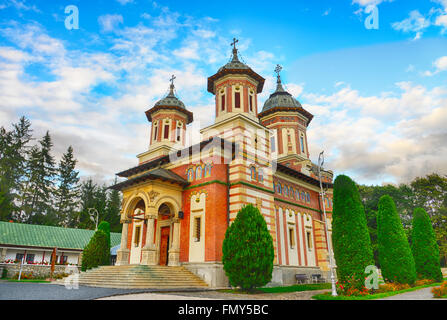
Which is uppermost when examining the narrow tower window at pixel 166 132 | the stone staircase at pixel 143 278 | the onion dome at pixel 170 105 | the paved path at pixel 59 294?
the onion dome at pixel 170 105

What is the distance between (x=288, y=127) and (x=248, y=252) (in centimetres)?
1869

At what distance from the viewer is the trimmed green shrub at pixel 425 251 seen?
19.4 metres

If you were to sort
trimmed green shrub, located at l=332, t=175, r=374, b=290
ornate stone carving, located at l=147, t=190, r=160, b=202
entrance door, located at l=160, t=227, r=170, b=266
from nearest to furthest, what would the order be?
1. trimmed green shrub, located at l=332, t=175, r=374, b=290
2. ornate stone carving, located at l=147, t=190, r=160, b=202
3. entrance door, located at l=160, t=227, r=170, b=266

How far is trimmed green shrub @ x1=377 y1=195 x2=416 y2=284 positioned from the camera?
16.0m

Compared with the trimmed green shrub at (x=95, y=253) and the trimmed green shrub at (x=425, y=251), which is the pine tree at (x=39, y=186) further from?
the trimmed green shrub at (x=425, y=251)

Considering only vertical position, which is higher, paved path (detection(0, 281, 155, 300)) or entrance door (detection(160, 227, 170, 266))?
entrance door (detection(160, 227, 170, 266))

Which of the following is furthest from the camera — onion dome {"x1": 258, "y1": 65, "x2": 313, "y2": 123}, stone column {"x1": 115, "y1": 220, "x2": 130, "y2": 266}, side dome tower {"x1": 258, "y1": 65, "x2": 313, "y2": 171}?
onion dome {"x1": 258, "y1": 65, "x2": 313, "y2": 123}

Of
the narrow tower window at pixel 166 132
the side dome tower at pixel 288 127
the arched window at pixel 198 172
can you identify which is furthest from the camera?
the side dome tower at pixel 288 127

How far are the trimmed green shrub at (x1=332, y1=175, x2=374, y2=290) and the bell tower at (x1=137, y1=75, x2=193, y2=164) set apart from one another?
15137 mm

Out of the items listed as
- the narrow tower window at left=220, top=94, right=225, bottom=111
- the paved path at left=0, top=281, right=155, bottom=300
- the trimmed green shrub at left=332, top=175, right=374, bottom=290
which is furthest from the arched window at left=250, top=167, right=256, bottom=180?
the paved path at left=0, top=281, right=155, bottom=300

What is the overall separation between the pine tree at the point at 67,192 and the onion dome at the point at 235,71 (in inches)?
1450

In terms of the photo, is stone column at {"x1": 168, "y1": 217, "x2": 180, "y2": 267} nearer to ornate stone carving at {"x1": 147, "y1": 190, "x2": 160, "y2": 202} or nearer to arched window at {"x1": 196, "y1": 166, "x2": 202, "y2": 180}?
ornate stone carving at {"x1": 147, "y1": 190, "x2": 160, "y2": 202}

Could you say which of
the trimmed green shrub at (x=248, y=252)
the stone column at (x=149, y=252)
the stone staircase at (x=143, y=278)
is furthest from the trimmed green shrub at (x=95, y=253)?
the trimmed green shrub at (x=248, y=252)
